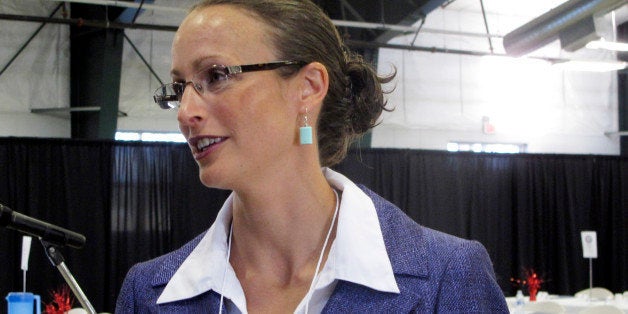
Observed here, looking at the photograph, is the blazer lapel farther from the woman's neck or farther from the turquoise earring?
the turquoise earring

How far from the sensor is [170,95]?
4.00ft

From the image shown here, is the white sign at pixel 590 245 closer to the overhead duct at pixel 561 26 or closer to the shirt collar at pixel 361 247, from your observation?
the overhead duct at pixel 561 26

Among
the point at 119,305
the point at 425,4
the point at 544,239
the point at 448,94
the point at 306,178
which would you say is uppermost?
the point at 425,4

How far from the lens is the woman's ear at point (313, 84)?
4.01 feet

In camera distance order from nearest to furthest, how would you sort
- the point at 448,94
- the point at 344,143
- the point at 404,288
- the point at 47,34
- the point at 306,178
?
the point at 404,288 < the point at 306,178 < the point at 344,143 < the point at 47,34 < the point at 448,94

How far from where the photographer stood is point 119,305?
4.24ft

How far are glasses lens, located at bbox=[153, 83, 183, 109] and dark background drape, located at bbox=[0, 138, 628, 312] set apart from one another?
21.0 feet

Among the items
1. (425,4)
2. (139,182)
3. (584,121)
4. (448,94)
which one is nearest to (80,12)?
(139,182)

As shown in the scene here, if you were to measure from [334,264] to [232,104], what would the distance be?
0.32 metres

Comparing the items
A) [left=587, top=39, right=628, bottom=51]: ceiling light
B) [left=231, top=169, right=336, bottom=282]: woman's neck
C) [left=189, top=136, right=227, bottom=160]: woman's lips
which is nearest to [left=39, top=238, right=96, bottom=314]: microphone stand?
[left=231, top=169, right=336, bottom=282]: woman's neck

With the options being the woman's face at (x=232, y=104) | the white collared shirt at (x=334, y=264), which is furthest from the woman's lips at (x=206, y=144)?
the white collared shirt at (x=334, y=264)

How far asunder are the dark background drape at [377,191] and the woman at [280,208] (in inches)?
251

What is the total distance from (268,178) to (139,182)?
296 inches

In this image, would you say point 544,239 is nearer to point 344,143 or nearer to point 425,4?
point 425,4
